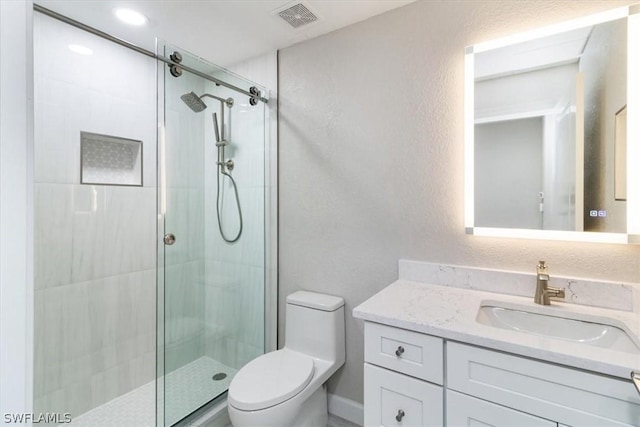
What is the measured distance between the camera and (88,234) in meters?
1.85

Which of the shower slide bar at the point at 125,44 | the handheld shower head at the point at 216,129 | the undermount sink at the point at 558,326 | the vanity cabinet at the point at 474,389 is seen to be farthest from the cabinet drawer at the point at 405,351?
the shower slide bar at the point at 125,44

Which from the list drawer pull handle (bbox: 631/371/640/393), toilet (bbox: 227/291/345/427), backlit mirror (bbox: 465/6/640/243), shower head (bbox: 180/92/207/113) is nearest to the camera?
drawer pull handle (bbox: 631/371/640/393)

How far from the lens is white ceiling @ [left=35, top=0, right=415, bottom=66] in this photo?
158 cm

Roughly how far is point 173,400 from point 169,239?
2.87 ft

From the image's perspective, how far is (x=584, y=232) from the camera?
124 cm

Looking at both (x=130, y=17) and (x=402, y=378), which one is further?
(x=130, y=17)

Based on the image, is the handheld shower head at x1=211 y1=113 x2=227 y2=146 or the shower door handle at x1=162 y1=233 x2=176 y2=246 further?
the handheld shower head at x1=211 y1=113 x2=227 y2=146

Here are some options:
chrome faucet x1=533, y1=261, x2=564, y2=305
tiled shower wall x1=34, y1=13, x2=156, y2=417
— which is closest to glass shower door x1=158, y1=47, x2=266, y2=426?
tiled shower wall x1=34, y1=13, x2=156, y2=417

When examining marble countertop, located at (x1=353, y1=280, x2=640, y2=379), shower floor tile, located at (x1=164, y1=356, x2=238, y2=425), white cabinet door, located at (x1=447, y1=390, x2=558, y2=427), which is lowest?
shower floor tile, located at (x1=164, y1=356, x2=238, y2=425)

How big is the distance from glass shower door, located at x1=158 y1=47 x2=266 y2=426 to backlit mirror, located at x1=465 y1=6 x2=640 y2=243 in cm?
136

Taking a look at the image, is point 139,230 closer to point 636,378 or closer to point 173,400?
point 173,400

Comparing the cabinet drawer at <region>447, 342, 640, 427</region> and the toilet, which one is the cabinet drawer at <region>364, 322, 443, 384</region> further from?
the toilet

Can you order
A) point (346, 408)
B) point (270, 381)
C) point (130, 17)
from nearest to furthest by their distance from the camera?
point (270, 381)
point (130, 17)
point (346, 408)

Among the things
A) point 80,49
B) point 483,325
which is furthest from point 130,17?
point 483,325
